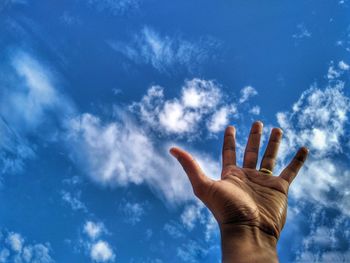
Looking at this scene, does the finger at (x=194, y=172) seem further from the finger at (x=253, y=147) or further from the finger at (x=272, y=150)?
the finger at (x=272, y=150)

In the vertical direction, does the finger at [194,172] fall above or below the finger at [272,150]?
below

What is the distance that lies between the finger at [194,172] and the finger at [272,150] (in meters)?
1.81

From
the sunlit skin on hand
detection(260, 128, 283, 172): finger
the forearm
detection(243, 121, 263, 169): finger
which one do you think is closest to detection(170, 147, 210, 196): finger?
the sunlit skin on hand

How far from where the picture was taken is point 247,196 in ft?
17.8

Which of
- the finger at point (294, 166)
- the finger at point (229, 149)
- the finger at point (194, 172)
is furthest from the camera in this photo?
the finger at point (229, 149)

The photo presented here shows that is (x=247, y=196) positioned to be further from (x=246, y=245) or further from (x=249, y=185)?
(x=246, y=245)

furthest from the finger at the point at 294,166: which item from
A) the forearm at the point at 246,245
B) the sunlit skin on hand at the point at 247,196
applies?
Answer: the forearm at the point at 246,245

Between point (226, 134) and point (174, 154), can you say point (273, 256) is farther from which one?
point (226, 134)

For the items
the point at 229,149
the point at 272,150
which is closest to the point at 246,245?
the point at 229,149

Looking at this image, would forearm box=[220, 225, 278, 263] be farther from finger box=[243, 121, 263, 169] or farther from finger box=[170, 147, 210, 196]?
finger box=[243, 121, 263, 169]

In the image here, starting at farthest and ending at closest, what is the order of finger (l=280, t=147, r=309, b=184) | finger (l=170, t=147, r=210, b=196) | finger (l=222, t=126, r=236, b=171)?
finger (l=222, t=126, r=236, b=171) → finger (l=280, t=147, r=309, b=184) → finger (l=170, t=147, r=210, b=196)

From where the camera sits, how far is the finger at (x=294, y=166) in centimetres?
627

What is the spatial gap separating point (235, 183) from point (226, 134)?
134cm

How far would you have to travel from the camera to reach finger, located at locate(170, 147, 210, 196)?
5.28 meters
